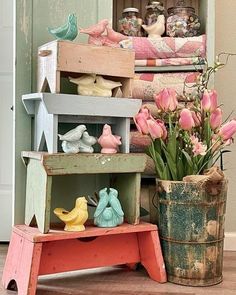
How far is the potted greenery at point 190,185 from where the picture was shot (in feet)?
5.03

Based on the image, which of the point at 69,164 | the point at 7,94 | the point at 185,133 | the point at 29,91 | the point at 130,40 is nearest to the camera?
the point at 69,164

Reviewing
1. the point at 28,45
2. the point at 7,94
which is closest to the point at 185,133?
the point at 28,45

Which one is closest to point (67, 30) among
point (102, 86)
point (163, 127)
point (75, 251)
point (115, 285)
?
point (102, 86)

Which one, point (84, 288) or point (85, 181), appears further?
point (85, 181)

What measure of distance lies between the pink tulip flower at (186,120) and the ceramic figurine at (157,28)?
57cm

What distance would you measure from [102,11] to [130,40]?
0.55ft

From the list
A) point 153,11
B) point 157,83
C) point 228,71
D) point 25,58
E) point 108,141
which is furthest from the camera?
point 228,71

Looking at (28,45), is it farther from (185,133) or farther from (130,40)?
(185,133)

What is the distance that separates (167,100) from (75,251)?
0.62 meters

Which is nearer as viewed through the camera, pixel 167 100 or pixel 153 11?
pixel 167 100

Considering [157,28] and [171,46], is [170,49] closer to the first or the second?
[171,46]

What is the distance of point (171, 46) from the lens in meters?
1.88

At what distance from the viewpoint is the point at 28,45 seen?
1663 mm

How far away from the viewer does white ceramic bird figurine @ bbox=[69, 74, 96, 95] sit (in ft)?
5.09
